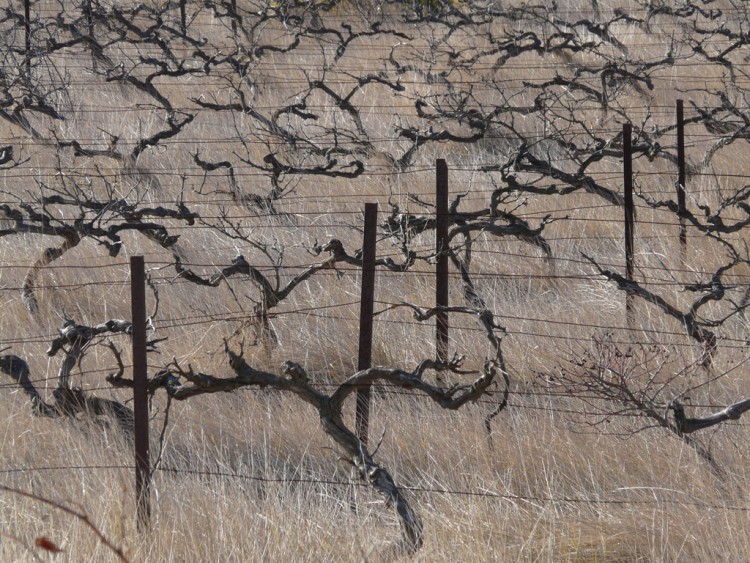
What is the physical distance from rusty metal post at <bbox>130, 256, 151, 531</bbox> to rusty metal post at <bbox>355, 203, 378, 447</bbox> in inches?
44.7

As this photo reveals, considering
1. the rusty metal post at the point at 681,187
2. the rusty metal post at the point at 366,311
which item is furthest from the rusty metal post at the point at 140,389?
the rusty metal post at the point at 681,187

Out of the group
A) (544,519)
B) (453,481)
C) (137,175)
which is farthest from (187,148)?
(544,519)

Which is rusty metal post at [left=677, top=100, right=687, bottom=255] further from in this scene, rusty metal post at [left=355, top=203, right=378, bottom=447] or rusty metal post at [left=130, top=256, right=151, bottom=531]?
rusty metal post at [left=130, top=256, right=151, bottom=531]

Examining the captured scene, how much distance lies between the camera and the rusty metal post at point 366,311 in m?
4.45

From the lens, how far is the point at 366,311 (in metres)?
4.51

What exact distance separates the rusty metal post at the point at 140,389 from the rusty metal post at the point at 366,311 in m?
1.14

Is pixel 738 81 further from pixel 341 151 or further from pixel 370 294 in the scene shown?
pixel 370 294

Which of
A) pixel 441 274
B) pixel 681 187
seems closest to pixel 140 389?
pixel 441 274

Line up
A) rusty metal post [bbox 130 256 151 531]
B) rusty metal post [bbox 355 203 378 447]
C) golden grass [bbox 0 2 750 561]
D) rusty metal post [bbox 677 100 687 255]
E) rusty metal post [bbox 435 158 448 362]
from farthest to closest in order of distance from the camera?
rusty metal post [bbox 677 100 687 255] → rusty metal post [bbox 435 158 448 362] → rusty metal post [bbox 355 203 378 447] → rusty metal post [bbox 130 256 151 531] → golden grass [bbox 0 2 750 561]

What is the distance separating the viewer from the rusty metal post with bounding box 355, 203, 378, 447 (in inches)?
175

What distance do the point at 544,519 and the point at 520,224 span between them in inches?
139

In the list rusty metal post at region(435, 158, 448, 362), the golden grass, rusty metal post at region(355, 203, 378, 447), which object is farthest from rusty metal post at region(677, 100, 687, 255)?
rusty metal post at region(355, 203, 378, 447)

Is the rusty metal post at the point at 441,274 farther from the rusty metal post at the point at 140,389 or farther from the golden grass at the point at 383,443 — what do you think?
the rusty metal post at the point at 140,389

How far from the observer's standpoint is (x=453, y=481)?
4.08m
